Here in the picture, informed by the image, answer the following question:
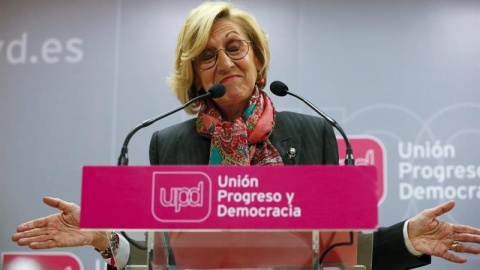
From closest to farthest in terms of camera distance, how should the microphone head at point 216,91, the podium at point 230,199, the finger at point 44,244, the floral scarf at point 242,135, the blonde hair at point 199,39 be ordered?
the podium at point 230,199
the finger at point 44,244
the microphone head at point 216,91
the floral scarf at point 242,135
the blonde hair at point 199,39

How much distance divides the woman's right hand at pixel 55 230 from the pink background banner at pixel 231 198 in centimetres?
37

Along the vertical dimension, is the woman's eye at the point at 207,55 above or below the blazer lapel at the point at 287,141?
above

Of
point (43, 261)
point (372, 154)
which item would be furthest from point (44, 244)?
point (372, 154)

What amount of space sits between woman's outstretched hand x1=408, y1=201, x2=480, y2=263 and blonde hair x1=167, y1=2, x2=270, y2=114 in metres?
0.88

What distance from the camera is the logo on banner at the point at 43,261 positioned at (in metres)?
3.48

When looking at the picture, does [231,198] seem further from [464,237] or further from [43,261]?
[43,261]

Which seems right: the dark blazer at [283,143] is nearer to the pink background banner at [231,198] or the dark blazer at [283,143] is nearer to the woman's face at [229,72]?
the woman's face at [229,72]

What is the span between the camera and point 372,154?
344 cm

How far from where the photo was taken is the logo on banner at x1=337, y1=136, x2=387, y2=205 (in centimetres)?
342

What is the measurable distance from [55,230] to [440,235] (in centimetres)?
96

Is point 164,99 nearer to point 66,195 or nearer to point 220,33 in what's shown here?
point 66,195

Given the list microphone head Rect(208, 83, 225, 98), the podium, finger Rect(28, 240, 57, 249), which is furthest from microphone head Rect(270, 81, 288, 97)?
finger Rect(28, 240, 57, 249)

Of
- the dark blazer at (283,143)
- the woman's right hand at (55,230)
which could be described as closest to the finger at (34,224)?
the woman's right hand at (55,230)

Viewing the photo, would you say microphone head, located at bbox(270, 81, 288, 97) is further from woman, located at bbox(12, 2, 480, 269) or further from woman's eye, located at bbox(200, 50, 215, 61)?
woman's eye, located at bbox(200, 50, 215, 61)
